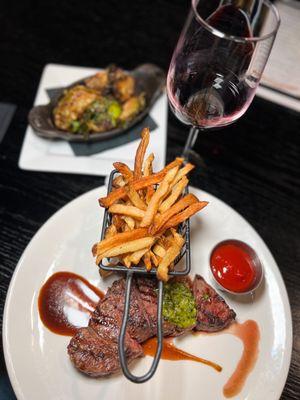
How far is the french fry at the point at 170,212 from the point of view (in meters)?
1.95

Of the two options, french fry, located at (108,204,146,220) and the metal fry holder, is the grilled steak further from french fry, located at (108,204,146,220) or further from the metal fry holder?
french fry, located at (108,204,146,220)

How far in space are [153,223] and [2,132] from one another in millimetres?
1639

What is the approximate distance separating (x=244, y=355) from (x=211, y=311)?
313mm

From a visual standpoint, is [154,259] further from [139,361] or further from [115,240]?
[139,361]

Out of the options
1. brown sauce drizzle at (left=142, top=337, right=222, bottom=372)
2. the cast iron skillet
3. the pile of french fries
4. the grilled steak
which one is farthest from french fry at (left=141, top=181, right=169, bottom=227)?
the cast iron skillet

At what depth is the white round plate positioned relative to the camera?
2.00 meters

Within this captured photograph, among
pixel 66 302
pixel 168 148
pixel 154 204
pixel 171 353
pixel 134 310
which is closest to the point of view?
pixel 154 204

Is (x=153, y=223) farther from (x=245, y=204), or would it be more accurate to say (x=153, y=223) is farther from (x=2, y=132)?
(x=2, y=132)

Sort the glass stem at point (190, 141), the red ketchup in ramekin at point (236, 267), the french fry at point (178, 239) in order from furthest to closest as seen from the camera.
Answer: the glass stem at point (190, 141), the red ketchup in ramekin at point (236, 267), the french fry at point (178, 239)

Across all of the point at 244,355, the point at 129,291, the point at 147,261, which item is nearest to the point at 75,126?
the point at 147,261

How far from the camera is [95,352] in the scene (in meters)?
1.95

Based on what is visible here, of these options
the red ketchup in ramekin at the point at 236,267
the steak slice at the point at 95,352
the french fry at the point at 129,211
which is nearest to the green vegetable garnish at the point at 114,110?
the french fry at the point at 129,211

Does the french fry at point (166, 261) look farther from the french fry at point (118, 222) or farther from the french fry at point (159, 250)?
the french fry at point (118, 222)

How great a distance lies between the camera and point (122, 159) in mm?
2857
